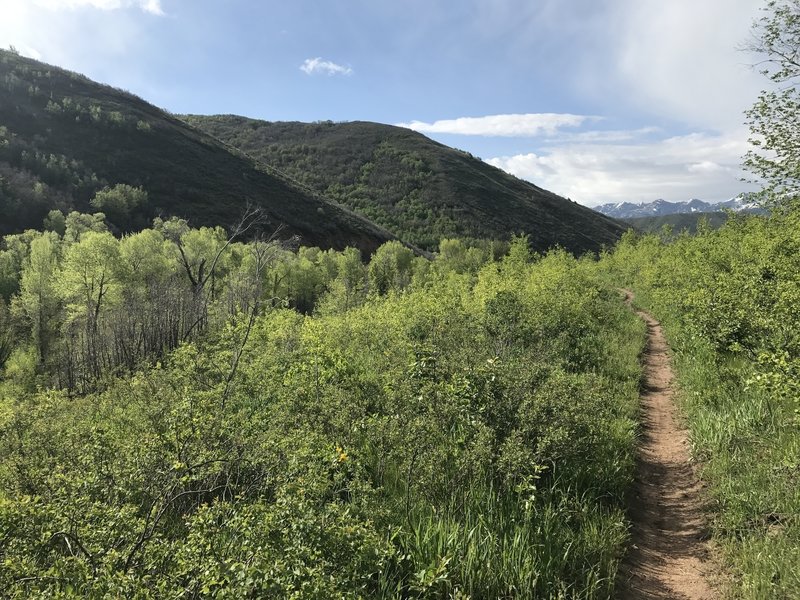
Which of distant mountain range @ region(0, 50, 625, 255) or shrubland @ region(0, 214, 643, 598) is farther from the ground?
distant mountain range @ region(0, 50, 625, 255)

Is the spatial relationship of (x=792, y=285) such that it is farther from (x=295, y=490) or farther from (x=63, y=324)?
(x=63, y=324)

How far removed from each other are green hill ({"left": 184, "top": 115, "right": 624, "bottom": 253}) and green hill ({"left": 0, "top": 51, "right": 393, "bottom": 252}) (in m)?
25.8

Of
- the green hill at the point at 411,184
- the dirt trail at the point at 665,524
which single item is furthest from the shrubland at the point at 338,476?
A: the green hill at the point at 411,184

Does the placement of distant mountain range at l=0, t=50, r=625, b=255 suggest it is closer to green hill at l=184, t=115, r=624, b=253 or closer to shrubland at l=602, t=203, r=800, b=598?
green hill at l=184, t=115, r=624, b=253

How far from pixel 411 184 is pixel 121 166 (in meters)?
73.9

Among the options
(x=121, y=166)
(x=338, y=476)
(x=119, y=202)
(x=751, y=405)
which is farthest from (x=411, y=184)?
(x=338, y=476)

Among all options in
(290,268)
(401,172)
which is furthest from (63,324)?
(401,172)

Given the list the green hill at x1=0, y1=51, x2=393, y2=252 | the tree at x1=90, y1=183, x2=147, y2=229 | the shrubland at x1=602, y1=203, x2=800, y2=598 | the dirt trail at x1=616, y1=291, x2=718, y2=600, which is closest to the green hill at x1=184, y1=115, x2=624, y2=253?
the green hill at x1=0, y1=51, x2=393, y2=252

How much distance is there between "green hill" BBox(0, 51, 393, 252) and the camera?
53.8 meters

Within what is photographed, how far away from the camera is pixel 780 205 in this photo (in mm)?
12797

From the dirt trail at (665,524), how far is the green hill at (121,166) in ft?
179

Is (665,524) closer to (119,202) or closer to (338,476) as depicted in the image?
(338,476)

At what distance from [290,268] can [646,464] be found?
143 feet

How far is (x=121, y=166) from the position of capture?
63344 millimetres
